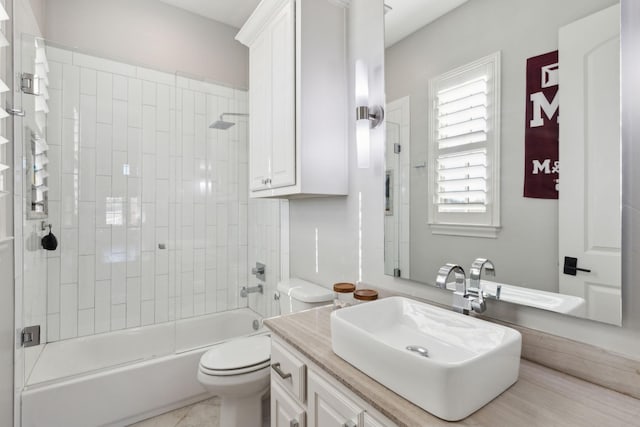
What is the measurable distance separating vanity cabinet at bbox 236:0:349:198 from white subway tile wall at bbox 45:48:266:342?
2.63 feet

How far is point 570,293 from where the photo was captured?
894 millimetres

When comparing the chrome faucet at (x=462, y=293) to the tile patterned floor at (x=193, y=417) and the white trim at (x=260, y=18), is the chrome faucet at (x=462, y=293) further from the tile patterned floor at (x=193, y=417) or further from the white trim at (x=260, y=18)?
the white trim at (x=260, y=18)

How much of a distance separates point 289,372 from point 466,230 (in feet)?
2.71

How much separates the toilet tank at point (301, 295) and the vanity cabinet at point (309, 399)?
483 millimetres

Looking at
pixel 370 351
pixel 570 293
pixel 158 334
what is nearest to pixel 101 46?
pixel 158 334

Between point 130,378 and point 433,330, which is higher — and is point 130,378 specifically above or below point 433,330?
below

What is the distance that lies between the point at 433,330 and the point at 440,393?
1.39 ft

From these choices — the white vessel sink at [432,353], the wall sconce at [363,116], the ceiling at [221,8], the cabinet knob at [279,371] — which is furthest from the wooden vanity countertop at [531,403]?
the ceiling at [221,8]

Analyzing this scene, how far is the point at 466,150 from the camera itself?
1167mm

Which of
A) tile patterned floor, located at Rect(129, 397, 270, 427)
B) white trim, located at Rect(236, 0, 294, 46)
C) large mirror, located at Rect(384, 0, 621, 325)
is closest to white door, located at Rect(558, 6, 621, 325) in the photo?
large mirror, located at Rect(384, 0, 621, 325)

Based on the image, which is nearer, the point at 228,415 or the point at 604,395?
the point at 604,395

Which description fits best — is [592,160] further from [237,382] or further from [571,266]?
[237,382]

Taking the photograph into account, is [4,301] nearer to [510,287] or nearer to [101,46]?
[101,46]

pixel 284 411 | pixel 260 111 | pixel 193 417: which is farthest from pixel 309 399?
pixel 260 111
